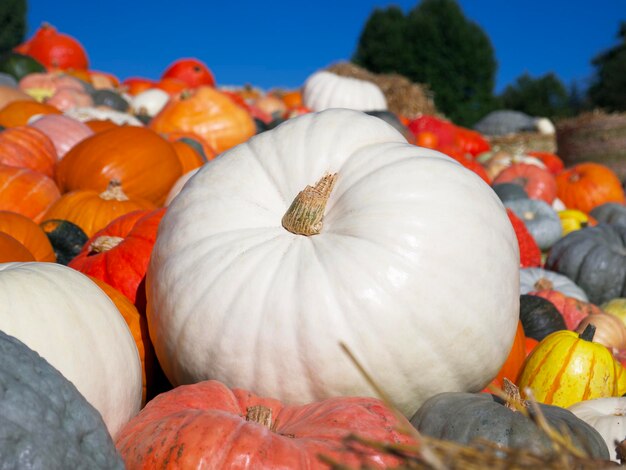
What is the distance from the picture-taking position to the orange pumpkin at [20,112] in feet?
19.5

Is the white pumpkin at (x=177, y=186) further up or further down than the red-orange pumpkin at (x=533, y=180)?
further down

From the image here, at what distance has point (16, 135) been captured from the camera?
15.2 feet

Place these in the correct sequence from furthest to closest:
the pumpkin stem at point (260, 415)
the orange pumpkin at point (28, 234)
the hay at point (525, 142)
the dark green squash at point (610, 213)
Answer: the hay at point (525, 142)
the dark green squash at point (610, 213)
the orange pumpkin at point (28, 234)
the pumpkin stem at point (260, 415)

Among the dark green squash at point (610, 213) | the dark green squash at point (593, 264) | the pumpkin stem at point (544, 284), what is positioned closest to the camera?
the pumpkin stem at point (544, 284)

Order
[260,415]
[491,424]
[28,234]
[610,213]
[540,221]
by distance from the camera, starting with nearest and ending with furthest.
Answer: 1. [260,415]
2. [491,424]
3. [28,234]
4. [540,221]
5. [610,213]

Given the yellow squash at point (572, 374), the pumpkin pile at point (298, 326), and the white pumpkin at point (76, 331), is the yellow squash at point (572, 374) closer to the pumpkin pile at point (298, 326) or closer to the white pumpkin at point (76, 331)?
the pumpkin pile at point (298, 326)

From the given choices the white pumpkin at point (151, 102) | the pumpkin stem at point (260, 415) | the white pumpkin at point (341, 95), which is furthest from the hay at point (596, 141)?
the pumpkin stem at point (260, 415)

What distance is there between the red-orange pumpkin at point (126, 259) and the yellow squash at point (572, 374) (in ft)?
5.03

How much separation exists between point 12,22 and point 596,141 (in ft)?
56.5

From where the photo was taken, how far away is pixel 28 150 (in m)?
4.59

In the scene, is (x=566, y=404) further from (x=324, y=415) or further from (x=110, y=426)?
(x=110, y=426)

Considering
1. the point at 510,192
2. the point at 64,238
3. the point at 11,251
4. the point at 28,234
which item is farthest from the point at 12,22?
the point at 11,251

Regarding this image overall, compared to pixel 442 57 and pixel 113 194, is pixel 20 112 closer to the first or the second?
pixel 113 194

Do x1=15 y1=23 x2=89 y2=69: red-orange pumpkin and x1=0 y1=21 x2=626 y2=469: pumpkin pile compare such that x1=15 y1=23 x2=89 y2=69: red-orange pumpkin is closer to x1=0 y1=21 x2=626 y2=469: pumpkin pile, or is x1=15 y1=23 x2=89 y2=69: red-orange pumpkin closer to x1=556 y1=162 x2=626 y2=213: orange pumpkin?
x1=556 y1=162 x2=626 y2=213: orange pumpkin
